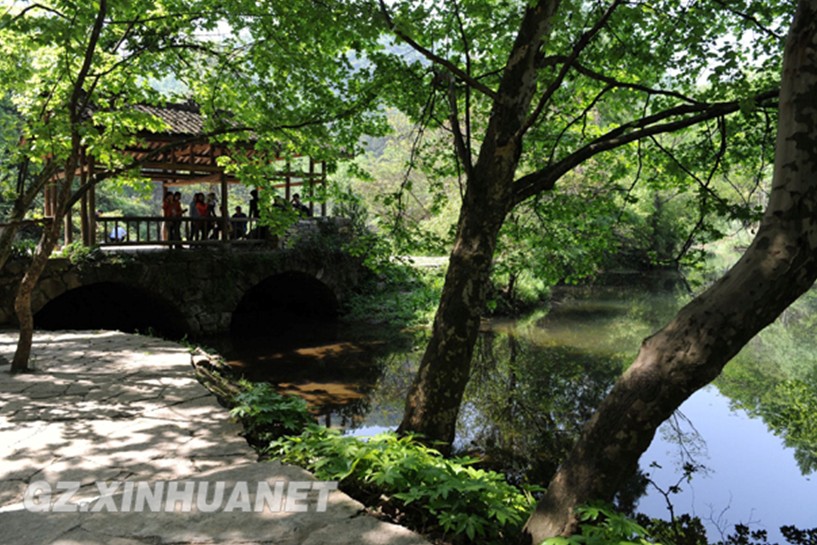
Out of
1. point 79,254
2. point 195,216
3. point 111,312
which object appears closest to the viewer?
point 79,254

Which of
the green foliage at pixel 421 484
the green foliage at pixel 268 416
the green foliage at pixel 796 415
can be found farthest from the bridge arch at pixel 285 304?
the green foliage at pixel 421 484

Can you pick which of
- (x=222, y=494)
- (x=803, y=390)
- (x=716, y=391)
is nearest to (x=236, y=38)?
(x=222, y=494)

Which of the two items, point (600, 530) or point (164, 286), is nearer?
point (600, 530)

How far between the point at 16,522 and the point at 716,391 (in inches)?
430

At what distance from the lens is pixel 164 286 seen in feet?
40.3

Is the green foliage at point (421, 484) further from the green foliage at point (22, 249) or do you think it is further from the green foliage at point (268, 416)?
the green foliage at point (22, 249)

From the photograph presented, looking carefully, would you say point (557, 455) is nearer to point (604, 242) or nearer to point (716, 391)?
point (604, 242)

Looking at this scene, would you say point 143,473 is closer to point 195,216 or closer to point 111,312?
point 195,216

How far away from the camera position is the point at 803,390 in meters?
10.2

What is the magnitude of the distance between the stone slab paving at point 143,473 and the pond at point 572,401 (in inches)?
136

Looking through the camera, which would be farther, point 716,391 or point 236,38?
point 716,391

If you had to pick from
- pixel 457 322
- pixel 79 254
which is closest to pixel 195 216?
pixel 79 254

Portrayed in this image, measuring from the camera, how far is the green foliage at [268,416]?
14.0 ft

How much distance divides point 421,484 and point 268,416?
1.86 metres
